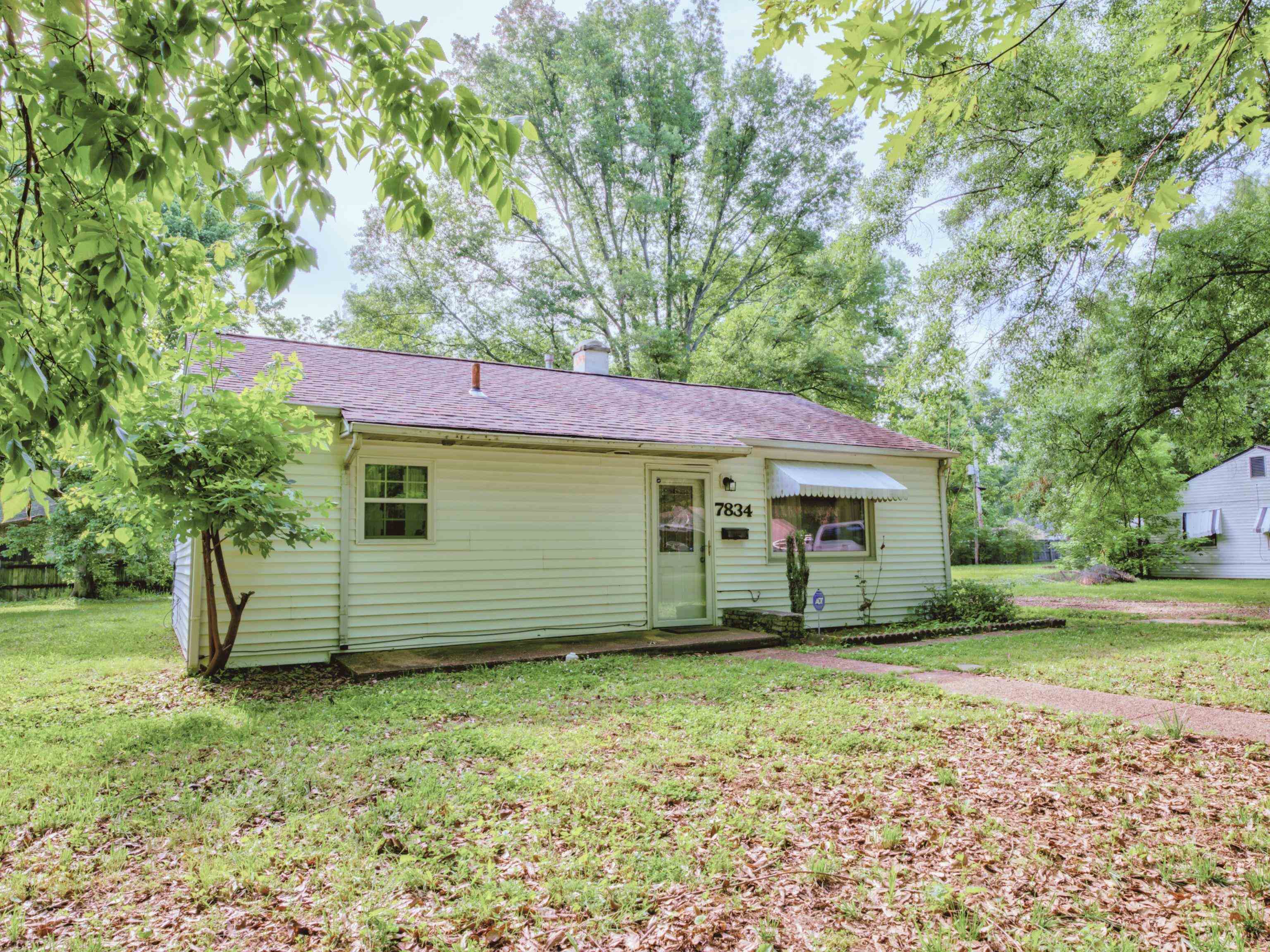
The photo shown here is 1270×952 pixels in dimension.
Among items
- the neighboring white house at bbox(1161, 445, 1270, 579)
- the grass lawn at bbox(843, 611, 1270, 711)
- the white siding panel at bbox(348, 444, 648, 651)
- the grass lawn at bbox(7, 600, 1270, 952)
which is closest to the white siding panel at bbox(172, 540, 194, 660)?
the white siding panel at bbox(348, 444, 648, 651)

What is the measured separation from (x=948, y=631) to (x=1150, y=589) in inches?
511

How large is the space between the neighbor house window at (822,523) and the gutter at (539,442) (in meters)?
1.30

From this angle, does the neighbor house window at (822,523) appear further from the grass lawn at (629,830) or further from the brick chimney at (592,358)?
the grass lawn at (629,830)

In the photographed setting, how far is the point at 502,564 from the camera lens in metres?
9.31

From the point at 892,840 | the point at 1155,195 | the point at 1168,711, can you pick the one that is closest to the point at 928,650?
the point at 1168,711

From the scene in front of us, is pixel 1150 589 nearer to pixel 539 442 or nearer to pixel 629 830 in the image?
pixel 539 442

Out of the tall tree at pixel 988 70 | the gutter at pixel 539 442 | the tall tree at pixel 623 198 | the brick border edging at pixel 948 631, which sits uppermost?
the tall tree at pixel 623 198

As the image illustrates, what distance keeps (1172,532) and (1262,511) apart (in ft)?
8.47

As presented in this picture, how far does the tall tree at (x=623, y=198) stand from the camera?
24.2 m

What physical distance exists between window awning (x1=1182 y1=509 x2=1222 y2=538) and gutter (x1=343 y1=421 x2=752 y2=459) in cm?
2404

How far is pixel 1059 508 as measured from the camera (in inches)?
648

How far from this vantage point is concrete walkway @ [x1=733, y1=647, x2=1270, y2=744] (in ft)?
16.7

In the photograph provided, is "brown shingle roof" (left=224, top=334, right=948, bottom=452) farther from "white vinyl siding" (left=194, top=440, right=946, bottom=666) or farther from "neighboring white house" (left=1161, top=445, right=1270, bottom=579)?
"neighboring white house" (left=1161, top=445, right=1270, bottom=579)

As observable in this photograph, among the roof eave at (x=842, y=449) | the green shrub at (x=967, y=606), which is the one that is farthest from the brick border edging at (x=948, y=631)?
the roof eave at (x=842, y=449)
